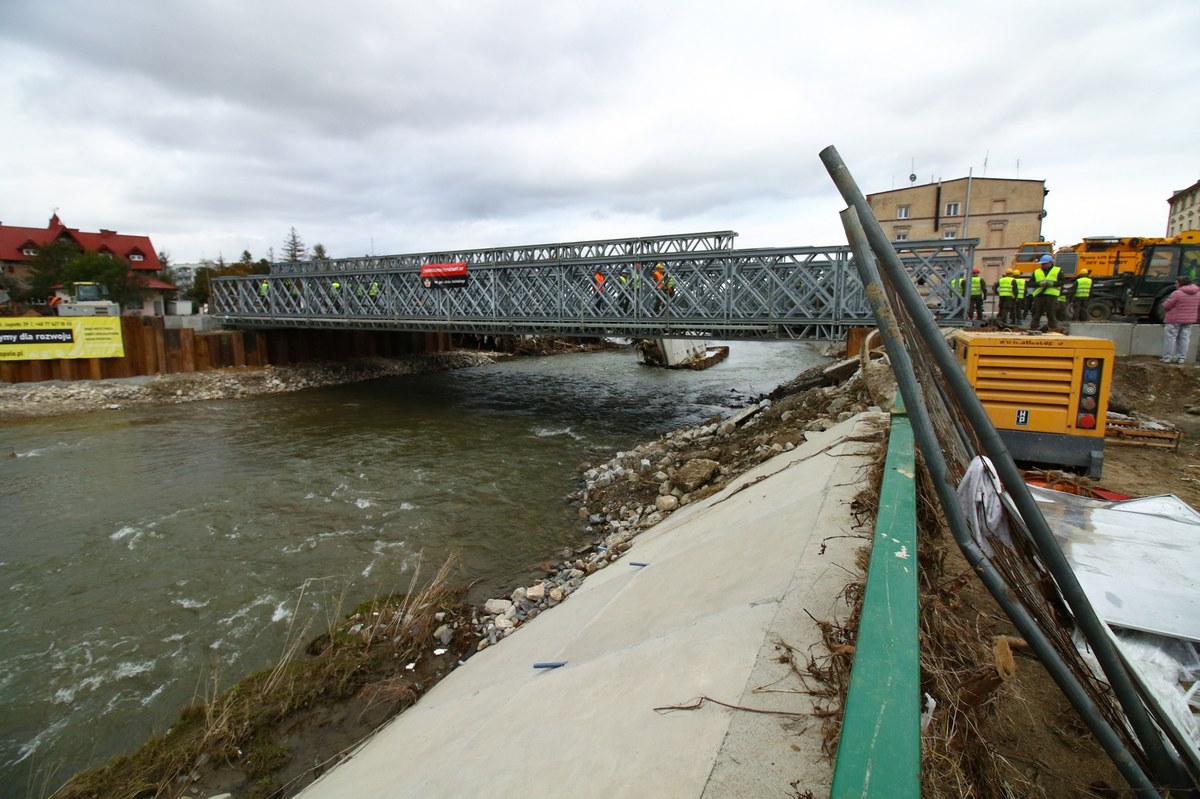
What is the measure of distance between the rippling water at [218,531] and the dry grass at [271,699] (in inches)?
19.6

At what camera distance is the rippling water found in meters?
5.84

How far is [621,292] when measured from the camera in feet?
61.7

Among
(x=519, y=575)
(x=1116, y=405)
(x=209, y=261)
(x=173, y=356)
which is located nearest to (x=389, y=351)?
(x=173, y=356)

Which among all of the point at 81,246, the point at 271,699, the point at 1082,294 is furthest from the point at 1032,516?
the point at 81,246

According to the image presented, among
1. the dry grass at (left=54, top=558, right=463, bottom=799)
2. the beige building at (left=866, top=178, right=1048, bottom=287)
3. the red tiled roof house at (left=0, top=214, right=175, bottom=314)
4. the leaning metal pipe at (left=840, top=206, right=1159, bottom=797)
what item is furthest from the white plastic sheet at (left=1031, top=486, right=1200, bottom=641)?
the red tiled roof house at (left=0, top=214, right=175, bottom=314)

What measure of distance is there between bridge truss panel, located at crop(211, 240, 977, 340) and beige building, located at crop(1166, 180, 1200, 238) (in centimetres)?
6321

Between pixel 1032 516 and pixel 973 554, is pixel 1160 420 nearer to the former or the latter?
pixel 1032 516

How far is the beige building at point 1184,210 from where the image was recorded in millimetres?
56656

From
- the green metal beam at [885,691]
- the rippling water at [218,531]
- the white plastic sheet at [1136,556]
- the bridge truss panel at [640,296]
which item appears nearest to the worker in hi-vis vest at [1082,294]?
the bridge truss panel at [640,296]

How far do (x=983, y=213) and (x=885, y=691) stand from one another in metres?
52.4

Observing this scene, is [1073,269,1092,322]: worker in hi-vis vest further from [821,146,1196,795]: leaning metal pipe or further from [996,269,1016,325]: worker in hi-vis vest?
[821,146,1196,795]: leaning metal pipe

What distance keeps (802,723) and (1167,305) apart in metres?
14.5

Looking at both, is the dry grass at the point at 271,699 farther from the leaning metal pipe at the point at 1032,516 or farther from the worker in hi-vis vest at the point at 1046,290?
the worker in hi-vis vest at the point at 1046,290

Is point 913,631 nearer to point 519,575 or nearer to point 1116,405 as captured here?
point 519,575
